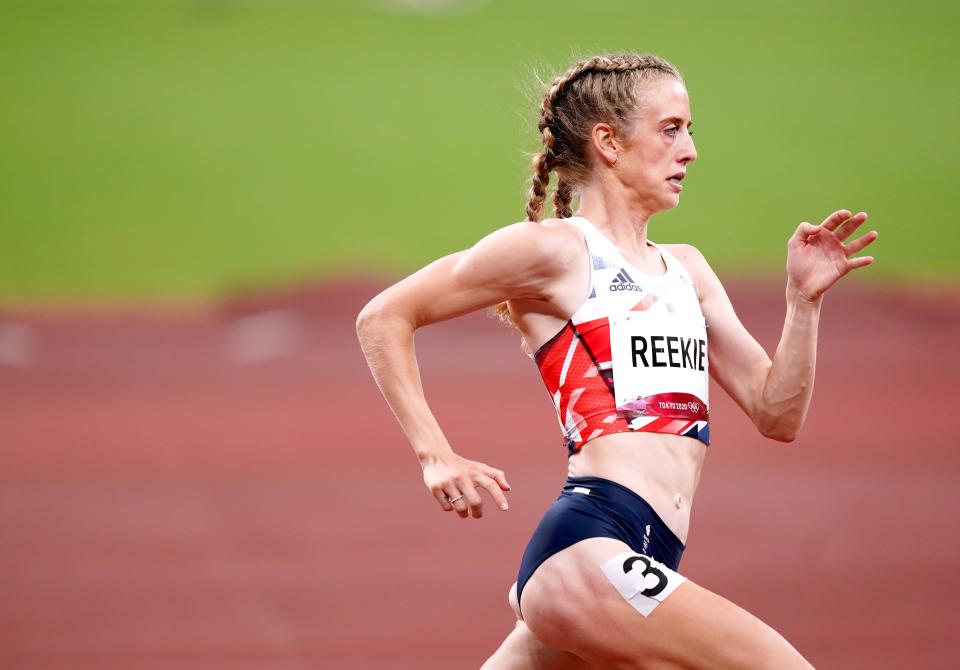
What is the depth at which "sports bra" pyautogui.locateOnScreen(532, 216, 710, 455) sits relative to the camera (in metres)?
2.34

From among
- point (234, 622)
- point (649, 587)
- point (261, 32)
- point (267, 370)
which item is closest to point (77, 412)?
point (267, 370)

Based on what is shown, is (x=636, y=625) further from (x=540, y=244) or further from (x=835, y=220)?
(x=835, y=220)

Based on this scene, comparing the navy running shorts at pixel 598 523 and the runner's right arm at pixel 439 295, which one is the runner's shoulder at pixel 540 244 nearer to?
the runner's right arm at pixel 439 295

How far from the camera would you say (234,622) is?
475 centimetres

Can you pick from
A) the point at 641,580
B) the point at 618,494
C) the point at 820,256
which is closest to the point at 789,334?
the point at 820,256

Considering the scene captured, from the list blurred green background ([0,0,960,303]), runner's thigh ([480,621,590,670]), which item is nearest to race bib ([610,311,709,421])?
runner's thigh ([480,621,590,670])

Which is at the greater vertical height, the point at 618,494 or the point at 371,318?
the point at 371,318

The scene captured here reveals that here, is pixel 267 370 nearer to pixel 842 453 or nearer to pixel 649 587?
pixel 842 453

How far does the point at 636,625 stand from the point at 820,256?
3.02ft

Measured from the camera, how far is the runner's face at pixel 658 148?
99.5 inches

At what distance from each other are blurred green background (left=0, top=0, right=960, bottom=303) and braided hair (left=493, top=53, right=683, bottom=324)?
604cm

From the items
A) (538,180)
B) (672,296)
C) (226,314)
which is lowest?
(672,296)

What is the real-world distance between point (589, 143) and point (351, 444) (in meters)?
4.33

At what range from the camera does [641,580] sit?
2121 millimetres
